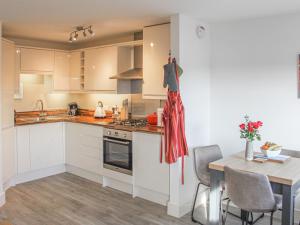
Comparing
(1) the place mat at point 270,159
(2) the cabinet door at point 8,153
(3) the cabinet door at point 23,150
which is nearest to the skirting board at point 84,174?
(3) the cabinet door at point 23,150

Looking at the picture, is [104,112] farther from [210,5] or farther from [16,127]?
[210,5]

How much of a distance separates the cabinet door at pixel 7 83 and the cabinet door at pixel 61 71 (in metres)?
1.17

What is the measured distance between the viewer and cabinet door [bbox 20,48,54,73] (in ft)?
16.5

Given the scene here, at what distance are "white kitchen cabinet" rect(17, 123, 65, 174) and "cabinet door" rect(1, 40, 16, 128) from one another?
0.38 meters

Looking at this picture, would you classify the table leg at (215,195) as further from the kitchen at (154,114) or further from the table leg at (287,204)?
the table leg at (287,204)

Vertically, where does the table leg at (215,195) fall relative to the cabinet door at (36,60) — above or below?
below

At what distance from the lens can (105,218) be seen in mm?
3488

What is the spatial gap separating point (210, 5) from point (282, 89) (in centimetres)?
129

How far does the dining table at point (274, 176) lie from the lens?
2402 mm

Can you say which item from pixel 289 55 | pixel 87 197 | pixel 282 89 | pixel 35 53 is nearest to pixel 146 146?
pixel 87 197

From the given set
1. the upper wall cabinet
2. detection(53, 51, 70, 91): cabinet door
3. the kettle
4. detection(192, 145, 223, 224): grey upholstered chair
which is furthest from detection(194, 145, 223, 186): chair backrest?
detection(53, 51, 70, 91): cabinet door

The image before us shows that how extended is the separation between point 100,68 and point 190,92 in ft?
6.41

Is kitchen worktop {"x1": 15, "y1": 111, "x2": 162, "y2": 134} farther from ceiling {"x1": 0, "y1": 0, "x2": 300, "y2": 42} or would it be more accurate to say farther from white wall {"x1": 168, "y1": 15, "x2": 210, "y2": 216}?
ceiling {"x1": 0, "y1": 0, "x2": 300, "y2": 42}

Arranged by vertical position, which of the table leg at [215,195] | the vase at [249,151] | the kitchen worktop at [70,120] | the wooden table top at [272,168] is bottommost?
the table leg at [215,195]
